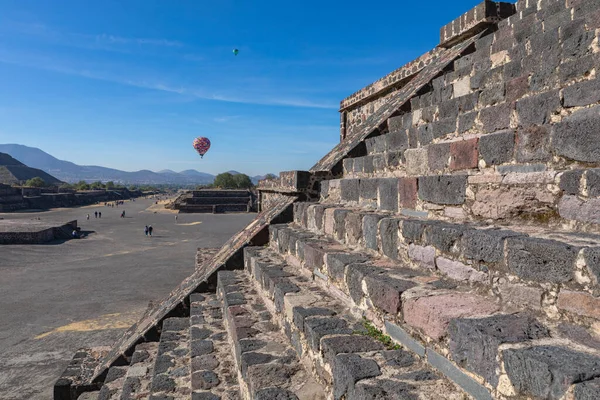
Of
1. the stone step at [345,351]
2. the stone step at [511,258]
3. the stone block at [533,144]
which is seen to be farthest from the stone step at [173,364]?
the stone block at [533,144]

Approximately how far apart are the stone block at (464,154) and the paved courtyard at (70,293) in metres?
6.39

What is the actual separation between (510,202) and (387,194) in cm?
137

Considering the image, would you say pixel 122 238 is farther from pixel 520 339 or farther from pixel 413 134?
pixel 520 339

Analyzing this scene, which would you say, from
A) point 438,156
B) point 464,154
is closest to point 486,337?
point 464,154

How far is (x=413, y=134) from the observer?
430 cm

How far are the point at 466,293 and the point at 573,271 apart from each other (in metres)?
0.60

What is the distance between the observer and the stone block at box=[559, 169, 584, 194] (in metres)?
1.97

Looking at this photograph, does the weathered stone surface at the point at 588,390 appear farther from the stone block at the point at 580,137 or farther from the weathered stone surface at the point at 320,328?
the weathered stone surface at the point at 320,328

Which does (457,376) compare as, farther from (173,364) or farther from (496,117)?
(173,364)

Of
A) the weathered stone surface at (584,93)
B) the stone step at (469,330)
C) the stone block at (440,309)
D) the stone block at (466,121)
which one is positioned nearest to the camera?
the stone step at (469,330)

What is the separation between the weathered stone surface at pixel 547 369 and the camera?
4.12 ft

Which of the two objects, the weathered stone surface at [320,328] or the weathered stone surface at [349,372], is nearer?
the weathered stone surface at [349,372]

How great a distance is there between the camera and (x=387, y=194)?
12.1ft

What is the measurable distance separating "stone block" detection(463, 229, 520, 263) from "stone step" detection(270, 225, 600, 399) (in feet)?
0.61
